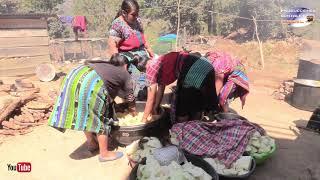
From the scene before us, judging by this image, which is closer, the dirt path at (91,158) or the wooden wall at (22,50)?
the dirt path at (91,158)

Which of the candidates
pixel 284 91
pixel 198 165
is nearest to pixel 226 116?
pixel 198 165

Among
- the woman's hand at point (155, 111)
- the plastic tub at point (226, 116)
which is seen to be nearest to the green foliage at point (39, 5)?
the woman's hand at point (155, 111)

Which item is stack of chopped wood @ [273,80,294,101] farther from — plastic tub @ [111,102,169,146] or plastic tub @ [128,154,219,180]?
plastic tub @ [128,154,219,180]

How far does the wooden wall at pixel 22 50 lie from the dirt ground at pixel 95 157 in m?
6.75

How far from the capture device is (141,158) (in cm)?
383

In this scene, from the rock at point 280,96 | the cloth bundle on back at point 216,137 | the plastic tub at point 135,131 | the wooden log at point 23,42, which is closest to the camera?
the cloth bundle on back at point 216,137

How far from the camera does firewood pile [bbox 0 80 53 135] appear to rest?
558 centimetres

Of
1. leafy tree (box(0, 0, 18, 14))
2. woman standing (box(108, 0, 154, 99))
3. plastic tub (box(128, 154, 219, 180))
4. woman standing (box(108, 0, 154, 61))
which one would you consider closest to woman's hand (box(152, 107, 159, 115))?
woman standing (box(108, 0, 154, 99))

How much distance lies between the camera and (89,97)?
3.79 meters

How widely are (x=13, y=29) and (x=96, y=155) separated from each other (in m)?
8.79

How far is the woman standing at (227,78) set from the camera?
4.61 metres

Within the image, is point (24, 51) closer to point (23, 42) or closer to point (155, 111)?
point (23, 42)

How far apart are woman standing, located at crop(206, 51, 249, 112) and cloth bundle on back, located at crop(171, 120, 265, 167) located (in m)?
0.59

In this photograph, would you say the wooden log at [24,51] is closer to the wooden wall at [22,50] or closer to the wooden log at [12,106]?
the wooden wall at [22,50]
